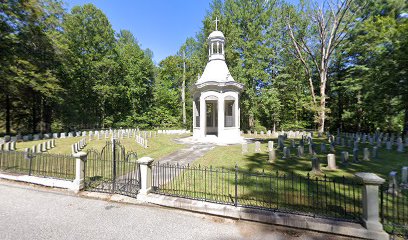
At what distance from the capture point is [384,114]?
26.7 meters

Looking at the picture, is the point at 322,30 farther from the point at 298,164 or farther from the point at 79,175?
the point at 79,175

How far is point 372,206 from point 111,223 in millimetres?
6202

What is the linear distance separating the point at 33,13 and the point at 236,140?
2719cm

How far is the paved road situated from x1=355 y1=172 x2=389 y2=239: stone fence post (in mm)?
949

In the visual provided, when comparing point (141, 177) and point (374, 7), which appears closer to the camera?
point (141, 177)

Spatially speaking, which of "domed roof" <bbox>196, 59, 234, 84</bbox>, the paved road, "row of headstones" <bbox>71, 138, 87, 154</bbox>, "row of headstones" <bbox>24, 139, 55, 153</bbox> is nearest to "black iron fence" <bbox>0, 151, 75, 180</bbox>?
the paved road

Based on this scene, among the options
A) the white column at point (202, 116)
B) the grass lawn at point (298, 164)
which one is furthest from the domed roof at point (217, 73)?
the grass lawn at point (298, 164)

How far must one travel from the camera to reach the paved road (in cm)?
442

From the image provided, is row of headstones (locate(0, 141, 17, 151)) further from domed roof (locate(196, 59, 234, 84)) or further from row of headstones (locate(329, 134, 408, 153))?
row of headstones (locate(329, 134, 408, 153))

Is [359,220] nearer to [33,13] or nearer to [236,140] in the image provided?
[236,140]

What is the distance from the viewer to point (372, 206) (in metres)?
4.22

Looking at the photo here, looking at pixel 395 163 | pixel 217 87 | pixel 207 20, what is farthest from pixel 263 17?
pixel 395 163

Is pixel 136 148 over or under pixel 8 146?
under

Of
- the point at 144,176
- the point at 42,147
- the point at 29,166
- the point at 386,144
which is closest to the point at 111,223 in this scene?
the point at 144,176
